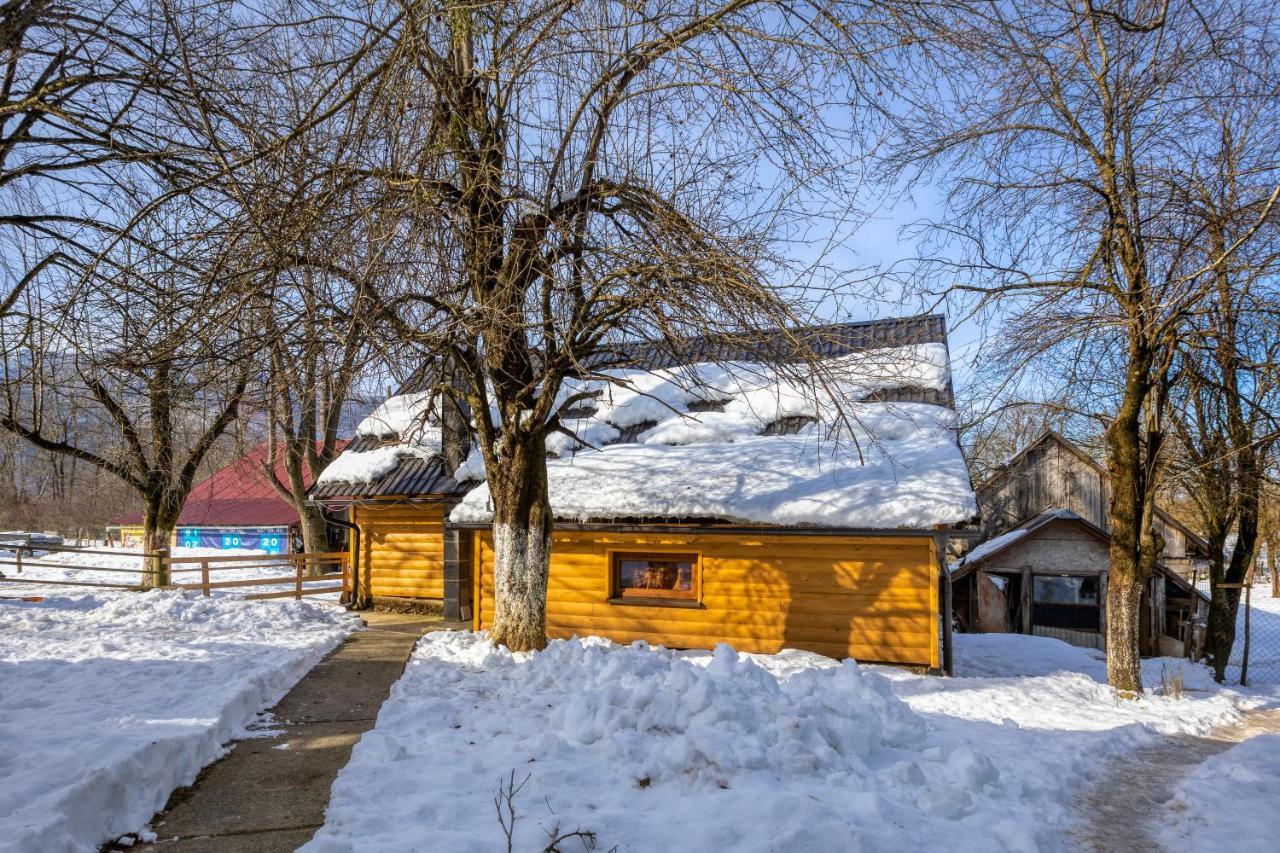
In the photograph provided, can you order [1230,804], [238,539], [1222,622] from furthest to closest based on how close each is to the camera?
[238,539]
[1222,622]
[1230,804]

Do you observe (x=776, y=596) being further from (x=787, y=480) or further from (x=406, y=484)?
(x=406, y=484)

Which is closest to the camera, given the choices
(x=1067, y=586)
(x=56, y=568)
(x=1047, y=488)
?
(x=1067, y=586)

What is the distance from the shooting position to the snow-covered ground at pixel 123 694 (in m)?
4.32

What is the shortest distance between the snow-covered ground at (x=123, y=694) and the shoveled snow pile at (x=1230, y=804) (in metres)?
6.63

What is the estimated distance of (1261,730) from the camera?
834 centimetres

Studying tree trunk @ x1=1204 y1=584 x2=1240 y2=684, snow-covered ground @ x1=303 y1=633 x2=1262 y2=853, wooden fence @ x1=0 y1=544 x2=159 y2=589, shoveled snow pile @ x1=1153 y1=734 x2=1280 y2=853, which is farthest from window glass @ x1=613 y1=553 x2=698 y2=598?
tree trunk @ x1=1204 y1=584 x2=1240 y2=684

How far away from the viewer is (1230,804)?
5254mm

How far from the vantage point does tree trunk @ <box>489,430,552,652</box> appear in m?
9.14

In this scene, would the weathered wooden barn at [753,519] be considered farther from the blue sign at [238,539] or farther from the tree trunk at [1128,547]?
the blue sign at [238,539]

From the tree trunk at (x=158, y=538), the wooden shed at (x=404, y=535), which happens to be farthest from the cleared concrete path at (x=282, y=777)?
the tree trunk at (x=158, y=538)

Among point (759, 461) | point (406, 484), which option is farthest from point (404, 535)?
point (759, 461)

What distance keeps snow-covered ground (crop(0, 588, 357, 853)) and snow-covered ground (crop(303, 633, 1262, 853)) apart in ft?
4.14

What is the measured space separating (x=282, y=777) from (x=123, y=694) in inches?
122

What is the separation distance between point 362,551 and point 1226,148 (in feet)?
52.6
